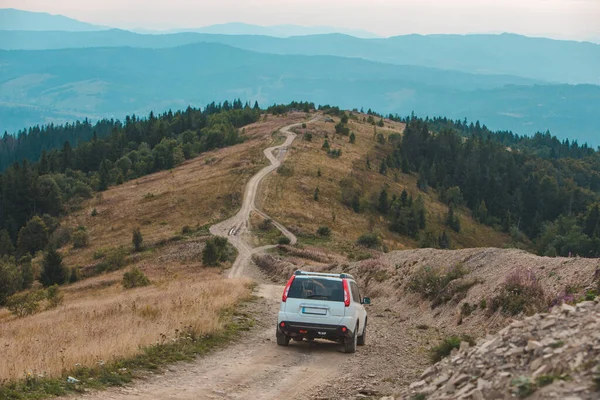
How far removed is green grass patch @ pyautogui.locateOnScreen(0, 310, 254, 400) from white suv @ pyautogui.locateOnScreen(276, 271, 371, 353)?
83.8 inches

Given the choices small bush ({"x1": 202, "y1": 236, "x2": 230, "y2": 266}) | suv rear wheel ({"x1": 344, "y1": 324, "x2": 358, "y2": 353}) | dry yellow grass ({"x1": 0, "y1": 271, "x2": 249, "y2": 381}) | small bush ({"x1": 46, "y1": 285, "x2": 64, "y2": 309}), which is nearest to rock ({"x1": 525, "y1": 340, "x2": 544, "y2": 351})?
suv rear wheel ({"x1": 344, "y1": 324, "x2": 358, "y2": 353})

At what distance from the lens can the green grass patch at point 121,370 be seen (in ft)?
39.4

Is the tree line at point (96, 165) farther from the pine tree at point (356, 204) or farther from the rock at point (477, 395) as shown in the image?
the rock at point (477, 395)

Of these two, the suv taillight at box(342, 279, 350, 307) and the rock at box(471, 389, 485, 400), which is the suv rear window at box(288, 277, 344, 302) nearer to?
the suv taillight at box(342, 279, 350, 307)

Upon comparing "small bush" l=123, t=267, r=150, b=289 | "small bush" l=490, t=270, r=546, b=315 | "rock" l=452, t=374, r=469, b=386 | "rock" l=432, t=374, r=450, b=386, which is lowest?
"small bush" l=123, t=267, r=150, b=289

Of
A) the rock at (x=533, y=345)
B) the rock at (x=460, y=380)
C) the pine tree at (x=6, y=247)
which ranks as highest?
the rock at (x=533, y=345)

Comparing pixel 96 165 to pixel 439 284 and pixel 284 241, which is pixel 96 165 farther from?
pixel 439 284

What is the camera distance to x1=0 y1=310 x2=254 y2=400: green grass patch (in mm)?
12016

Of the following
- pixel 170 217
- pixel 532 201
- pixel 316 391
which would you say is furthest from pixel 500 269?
pixel 532 201

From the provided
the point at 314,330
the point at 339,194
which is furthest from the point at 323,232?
the point at 314,330

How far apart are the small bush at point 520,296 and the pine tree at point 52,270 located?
150 ft

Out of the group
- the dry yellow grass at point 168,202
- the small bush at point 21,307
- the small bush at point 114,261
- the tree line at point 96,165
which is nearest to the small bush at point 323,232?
the dry yellow grass at point 168,202

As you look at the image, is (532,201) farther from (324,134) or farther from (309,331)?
(309,331)

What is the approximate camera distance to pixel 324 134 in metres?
142
